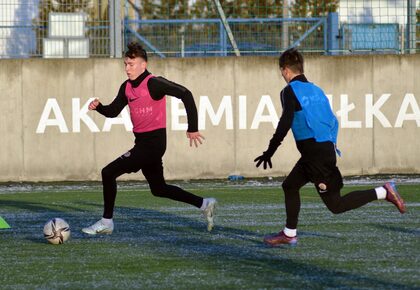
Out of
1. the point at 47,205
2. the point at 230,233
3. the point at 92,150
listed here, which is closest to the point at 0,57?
the point at 92,150

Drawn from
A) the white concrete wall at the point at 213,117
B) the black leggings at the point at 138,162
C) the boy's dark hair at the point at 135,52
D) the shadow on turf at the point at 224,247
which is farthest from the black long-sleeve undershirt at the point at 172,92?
the white concrete wall at the point at 213,117

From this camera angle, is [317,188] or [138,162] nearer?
[317,188]

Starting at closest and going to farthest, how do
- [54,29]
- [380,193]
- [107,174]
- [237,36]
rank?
[380,193]
[107,174]
[54,29]
[237,36]

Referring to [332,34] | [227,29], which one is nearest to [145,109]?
[227,29]

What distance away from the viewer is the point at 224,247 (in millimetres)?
8781

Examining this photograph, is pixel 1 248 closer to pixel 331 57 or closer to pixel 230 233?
pixel 230 233

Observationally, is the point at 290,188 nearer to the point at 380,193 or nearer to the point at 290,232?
the point at 290,232

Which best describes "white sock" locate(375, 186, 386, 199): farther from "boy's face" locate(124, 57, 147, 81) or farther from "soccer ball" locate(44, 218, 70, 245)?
"soccer ball" locate(44, 218, 70, 245)

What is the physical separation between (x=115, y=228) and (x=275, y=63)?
8.33 metres

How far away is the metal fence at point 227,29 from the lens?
17906mm

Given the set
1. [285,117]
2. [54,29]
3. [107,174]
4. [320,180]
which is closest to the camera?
[285,117]

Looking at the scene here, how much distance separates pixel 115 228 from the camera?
34.4 feet

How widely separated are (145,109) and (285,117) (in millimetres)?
1801

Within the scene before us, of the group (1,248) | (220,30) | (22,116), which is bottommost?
(1,248)
